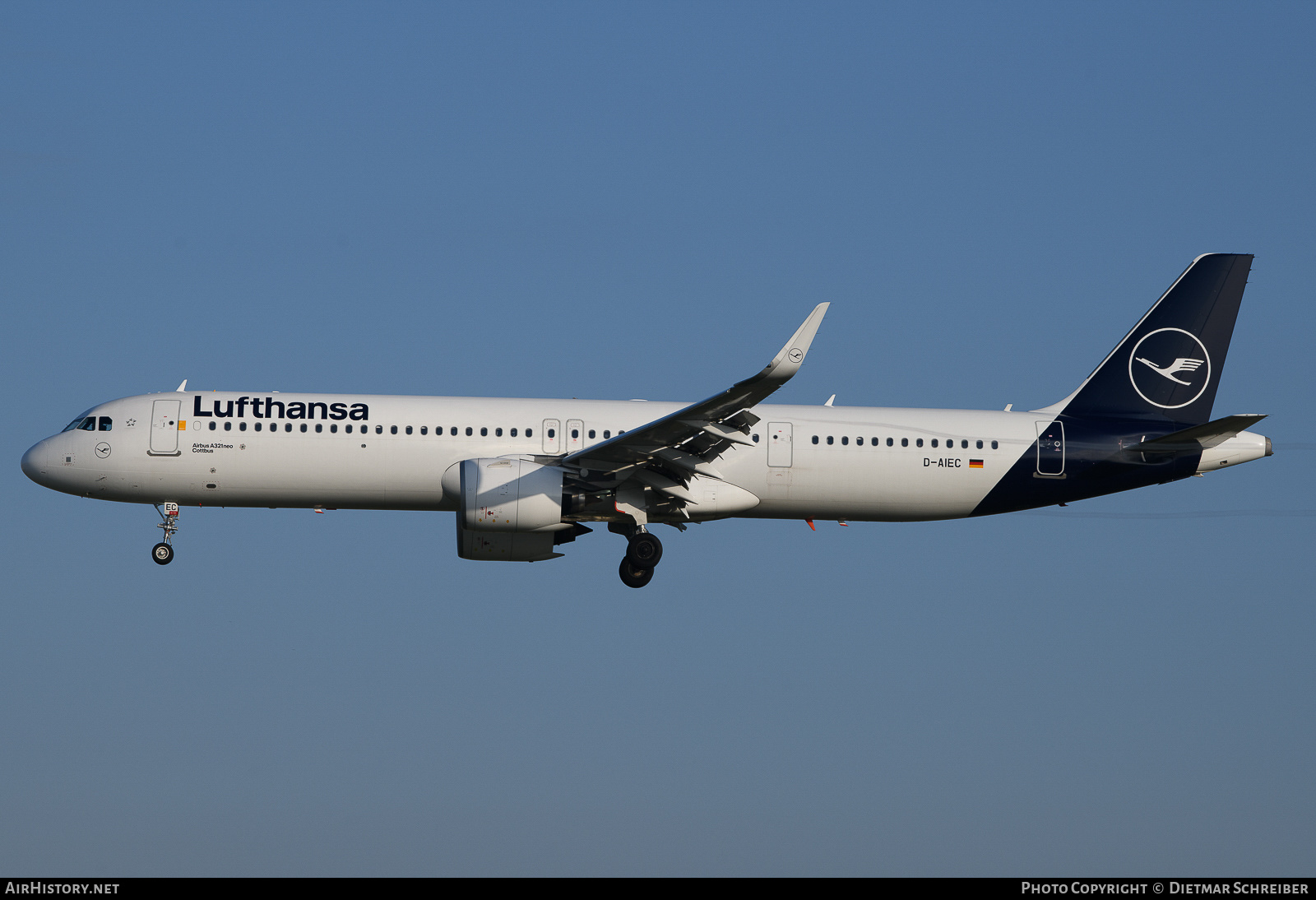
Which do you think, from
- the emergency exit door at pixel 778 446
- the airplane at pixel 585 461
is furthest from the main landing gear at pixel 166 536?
the emergency exit door at pixel 778 446

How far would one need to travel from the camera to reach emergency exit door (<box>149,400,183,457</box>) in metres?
35.7

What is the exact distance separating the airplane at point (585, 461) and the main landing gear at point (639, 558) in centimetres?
4

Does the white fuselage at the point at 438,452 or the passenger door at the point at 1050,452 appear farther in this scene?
the passenger door at the point at 1050,452

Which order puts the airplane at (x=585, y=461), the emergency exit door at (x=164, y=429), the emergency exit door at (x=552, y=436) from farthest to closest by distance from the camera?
the emergency exit door at (x=552, y=436), the emergency exit door at (x=164, y=429), the airplane at (x=585, y=461)

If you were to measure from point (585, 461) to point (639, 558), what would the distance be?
9.71 ft

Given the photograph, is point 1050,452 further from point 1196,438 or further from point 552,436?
point 552,436

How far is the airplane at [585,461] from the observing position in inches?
1372

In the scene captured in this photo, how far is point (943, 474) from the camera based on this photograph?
1451 inches

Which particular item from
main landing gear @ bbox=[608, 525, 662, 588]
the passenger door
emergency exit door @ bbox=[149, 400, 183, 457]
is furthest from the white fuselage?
main landing gear @ bbox=[608, 525, 662, 588]

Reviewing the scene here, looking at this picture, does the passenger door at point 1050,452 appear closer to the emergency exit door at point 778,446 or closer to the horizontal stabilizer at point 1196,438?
the horizontal stabilizer at point 1196,438

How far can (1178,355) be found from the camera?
39.6 metres

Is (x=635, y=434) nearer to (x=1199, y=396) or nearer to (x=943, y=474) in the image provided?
(x=943, y=474)

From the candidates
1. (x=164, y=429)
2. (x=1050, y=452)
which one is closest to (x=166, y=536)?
(x=164, y=429)
